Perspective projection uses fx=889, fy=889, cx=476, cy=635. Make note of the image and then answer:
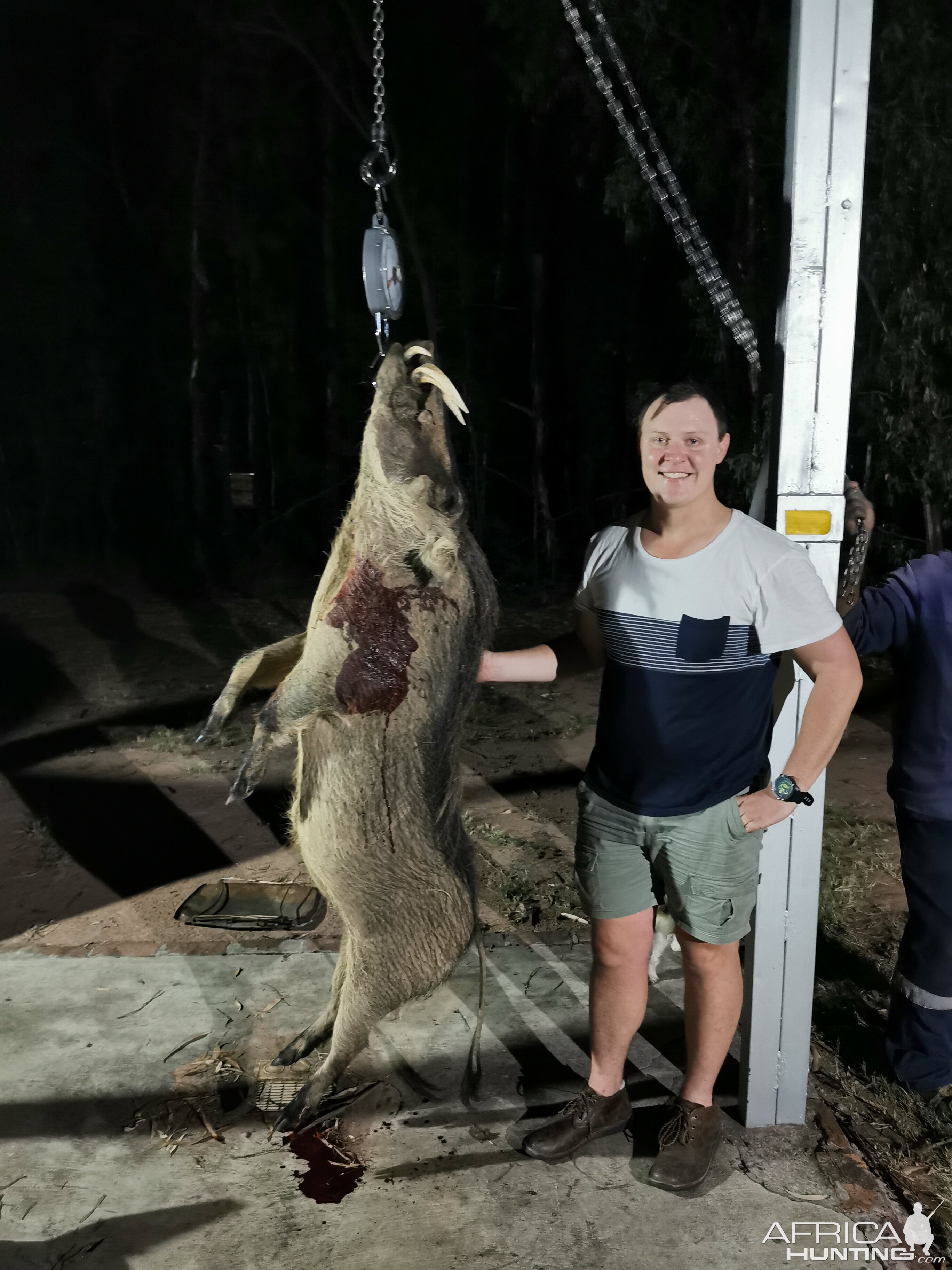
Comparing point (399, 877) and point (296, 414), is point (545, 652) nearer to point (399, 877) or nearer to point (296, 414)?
point (399, 877)

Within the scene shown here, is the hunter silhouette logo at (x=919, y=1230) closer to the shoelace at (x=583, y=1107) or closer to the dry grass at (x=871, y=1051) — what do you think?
the dry grass at (x=871, y=1051)

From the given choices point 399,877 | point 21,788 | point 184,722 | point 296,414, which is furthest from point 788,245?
point 296,414

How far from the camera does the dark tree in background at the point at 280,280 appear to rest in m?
15.1

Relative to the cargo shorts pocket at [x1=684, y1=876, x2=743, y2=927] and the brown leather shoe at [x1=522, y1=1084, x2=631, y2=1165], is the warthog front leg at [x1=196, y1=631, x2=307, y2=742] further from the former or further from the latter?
the brown leather shoe at [x1=522, y1=1084, x2=631, y2=1165]

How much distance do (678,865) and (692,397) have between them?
1123 mm

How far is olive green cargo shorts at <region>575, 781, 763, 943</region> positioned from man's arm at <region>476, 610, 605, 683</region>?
333 mm

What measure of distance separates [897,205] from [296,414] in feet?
35.0

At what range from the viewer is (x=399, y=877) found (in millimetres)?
2252

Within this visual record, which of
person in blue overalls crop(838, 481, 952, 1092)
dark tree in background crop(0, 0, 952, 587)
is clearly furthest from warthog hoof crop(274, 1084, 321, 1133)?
dark tree in background crop(0, 0, 952, 587)

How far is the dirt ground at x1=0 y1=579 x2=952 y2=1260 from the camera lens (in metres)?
3.14

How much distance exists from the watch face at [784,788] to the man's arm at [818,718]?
12 millimetres

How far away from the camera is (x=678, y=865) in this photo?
2.19 m

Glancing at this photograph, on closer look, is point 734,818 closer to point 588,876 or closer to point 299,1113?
point 588,876

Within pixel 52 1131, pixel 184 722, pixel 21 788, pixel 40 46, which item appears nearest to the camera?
pixel 52 1131
